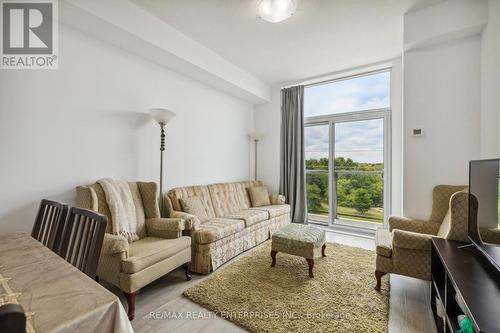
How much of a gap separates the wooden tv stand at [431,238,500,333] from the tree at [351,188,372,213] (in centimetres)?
228

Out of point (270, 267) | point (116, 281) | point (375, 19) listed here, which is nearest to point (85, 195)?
point (116, 281)

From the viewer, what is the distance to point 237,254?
3.12m

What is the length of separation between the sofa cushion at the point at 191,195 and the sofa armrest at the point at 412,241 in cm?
237

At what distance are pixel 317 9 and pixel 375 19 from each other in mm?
765

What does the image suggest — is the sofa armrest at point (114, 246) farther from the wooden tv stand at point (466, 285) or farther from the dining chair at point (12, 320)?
the wooden tv stand at point (466, 285)

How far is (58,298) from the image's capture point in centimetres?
81

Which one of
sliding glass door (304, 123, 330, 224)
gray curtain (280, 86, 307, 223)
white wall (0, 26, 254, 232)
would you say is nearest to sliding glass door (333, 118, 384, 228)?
sliding glass door (304, 123, 330, 224)

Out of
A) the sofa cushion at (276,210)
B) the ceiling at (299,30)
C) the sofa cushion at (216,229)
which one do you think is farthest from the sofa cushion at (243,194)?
the ceiling at (299,30)

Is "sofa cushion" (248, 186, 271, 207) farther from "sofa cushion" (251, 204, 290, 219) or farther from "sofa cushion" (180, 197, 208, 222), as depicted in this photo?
"sofa cushion" (180, 197, 208, 222)

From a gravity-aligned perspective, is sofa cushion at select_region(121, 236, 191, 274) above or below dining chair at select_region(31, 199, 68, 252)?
below

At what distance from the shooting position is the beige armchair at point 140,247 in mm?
1910

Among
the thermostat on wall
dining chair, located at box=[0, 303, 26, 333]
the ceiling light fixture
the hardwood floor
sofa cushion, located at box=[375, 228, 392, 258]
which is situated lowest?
the hardwood floor

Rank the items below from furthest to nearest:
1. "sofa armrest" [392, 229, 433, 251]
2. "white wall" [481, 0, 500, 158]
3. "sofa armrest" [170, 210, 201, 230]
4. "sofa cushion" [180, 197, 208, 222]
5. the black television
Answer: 1. "sofa cushion" [180, 197, 208, 222]
2. "sofa armrest" [170, 210, 201, 230]
3. "white wall" [481, 0, 500, 158]
4. "sofa armrest" [392, 229, 433, 251]
5. the black television

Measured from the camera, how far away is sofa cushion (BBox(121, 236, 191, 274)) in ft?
6.29
